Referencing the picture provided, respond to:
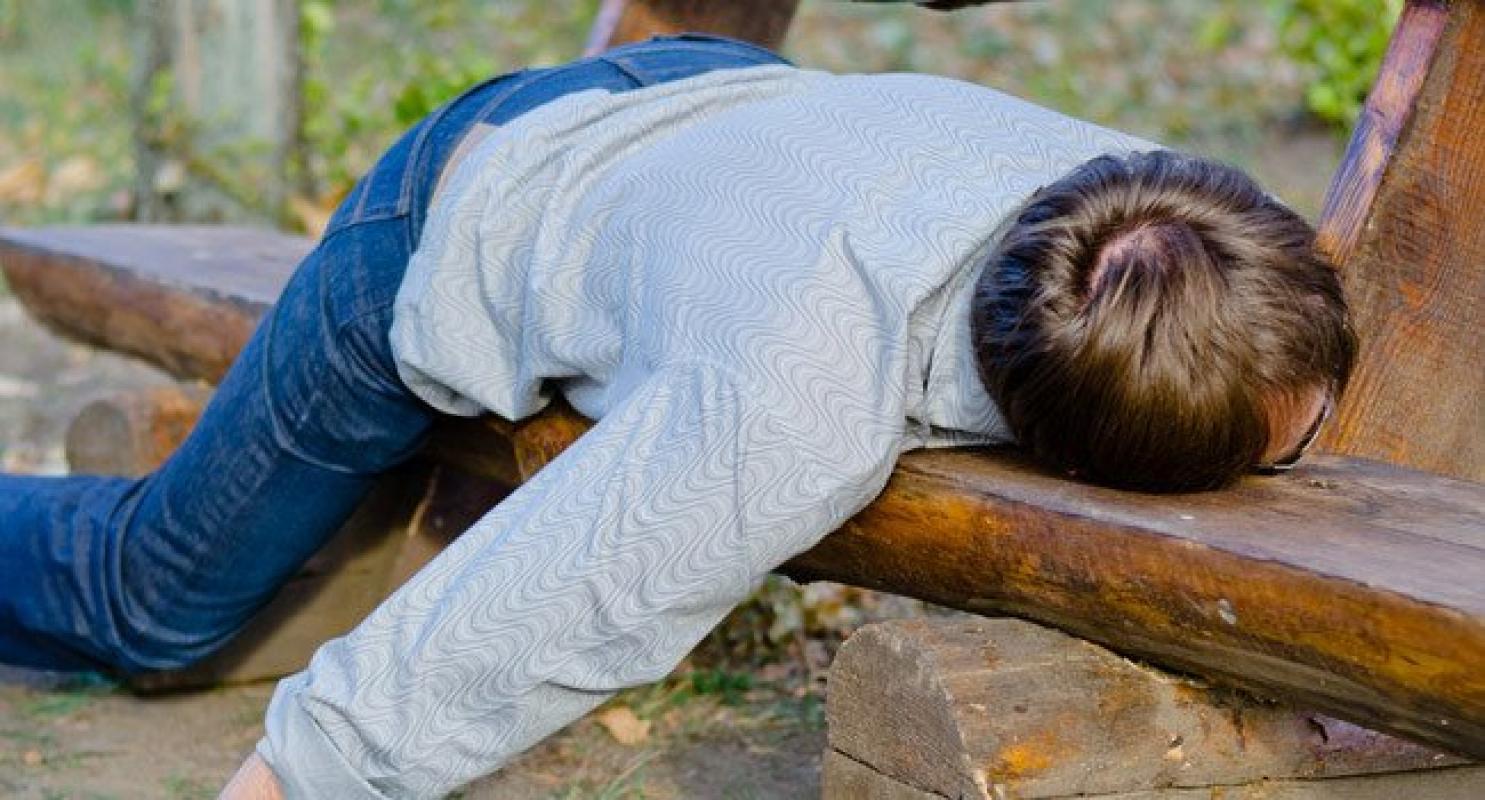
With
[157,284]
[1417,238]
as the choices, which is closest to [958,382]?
[1417,238]

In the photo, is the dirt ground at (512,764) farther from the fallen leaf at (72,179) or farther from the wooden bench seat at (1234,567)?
the fallen leaf at (72,179)

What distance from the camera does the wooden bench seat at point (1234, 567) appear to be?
1.83 m

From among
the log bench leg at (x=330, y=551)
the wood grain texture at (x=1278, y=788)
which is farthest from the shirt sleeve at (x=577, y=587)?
the log bench leg at (x=330, y=551)

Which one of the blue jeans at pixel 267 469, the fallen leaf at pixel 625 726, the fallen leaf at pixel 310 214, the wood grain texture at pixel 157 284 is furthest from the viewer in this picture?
the fallen leaf at pixel 310 214

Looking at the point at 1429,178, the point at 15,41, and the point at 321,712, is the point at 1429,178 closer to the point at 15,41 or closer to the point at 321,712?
the point at 321,712

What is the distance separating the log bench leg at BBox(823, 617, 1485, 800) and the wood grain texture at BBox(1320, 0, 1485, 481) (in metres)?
0.39

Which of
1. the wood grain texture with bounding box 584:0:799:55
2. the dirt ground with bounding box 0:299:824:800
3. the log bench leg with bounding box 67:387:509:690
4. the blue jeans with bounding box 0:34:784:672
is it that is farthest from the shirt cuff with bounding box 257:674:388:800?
the wood grain texture with bounding box 584:0:799:55

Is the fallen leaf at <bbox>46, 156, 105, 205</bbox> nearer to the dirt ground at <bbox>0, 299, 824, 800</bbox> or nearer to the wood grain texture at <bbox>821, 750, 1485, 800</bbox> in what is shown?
the dirt ground at <bbox>0, 299, 824, 800</bbox>

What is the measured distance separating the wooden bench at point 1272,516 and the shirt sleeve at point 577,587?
18cm

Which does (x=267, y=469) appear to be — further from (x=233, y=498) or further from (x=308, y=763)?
(x=308, y=763)

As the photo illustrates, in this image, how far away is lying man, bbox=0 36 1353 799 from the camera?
2.02m

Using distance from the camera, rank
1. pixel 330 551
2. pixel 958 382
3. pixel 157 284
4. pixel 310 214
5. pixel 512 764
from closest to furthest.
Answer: pixel 958 382 → pixel 512 764 → pixel 330 551 → pixel 157 284 → pixel 310 214

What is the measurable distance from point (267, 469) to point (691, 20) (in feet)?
4.28

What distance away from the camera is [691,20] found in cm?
373
